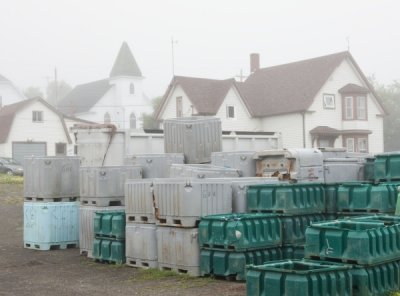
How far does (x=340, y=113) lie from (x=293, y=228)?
30297 mm

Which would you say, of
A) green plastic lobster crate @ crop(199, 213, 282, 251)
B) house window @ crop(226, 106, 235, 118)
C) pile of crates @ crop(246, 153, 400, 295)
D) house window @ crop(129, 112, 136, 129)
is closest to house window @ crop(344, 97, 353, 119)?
house window @ crop(226, 106, 235, 118)

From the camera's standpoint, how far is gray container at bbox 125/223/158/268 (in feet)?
39.3

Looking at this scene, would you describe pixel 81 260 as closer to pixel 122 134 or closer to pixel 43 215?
pixel 43 215

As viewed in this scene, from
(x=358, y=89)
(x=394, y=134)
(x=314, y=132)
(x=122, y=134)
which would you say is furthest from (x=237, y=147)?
(x=394, y=134)

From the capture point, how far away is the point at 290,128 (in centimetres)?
3938

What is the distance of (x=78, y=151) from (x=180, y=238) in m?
6.02

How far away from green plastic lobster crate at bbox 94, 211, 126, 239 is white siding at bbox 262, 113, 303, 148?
88.1ft

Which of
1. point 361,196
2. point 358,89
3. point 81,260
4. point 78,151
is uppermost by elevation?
point 358,89

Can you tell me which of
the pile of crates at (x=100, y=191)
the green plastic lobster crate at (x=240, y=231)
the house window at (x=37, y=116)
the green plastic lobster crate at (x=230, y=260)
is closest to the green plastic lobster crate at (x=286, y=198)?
the green plastic lobster crate at (x=240, y=231)

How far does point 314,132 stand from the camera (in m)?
38.8

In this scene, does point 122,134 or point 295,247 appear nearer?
point 295,247

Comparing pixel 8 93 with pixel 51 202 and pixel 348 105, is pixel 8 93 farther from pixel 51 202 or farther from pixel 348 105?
pixel 51 202

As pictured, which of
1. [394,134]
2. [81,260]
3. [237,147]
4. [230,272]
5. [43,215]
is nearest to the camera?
[230,272]

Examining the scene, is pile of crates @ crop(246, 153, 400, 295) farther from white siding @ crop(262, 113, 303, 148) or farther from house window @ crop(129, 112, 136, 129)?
house window @ crop(129, 112, 136, 129)
